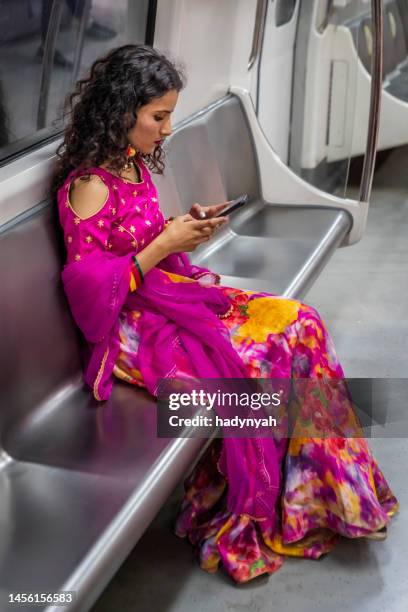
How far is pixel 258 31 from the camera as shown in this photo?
380 cm

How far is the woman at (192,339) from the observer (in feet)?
7.11

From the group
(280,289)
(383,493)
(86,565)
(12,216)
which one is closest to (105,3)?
(280,289)

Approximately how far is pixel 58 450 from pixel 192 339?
46cm

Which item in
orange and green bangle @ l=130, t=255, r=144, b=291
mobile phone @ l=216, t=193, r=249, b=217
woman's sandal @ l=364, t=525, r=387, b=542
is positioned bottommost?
woman's sandal @ l=364, t=525, r=387, b=542

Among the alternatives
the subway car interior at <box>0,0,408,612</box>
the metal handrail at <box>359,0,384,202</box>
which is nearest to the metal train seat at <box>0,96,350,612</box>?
the subway car interior at <box>0,0,408,612</box>

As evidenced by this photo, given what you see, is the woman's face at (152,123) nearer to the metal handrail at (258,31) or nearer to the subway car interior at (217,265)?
the subway car interior at (217,265)

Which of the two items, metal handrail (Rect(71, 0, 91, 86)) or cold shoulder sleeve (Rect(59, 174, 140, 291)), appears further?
metal handrail (Rect(71, 0, 91, 86))

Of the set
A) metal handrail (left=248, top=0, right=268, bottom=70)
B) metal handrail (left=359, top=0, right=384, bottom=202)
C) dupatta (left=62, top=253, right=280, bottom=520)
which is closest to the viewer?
dupatta (left=62, top=253, right=280, bottom=520)

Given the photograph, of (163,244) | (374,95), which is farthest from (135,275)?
(374,95)

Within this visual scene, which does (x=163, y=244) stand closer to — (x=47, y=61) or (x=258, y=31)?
(x=258, y=31)

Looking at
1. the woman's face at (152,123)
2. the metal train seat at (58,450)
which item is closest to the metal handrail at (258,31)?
the metal train seat at (58,450)

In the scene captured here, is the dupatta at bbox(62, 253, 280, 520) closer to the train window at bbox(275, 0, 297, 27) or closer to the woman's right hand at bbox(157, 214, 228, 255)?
the woman's right hand at bbox(157, 214, 228, 255)

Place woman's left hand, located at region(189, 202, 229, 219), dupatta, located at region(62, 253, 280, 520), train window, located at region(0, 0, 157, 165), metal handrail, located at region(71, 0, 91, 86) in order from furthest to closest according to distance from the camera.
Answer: metal handrail, located at region(71, 0, 91, 86), train window, located at region(0, 0, 157, 165), woman's left hand, located at region(189, 202, 229, 219), dupatta, located at region(62, 253, 280, 520)

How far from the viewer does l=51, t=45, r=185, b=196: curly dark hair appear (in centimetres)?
216
